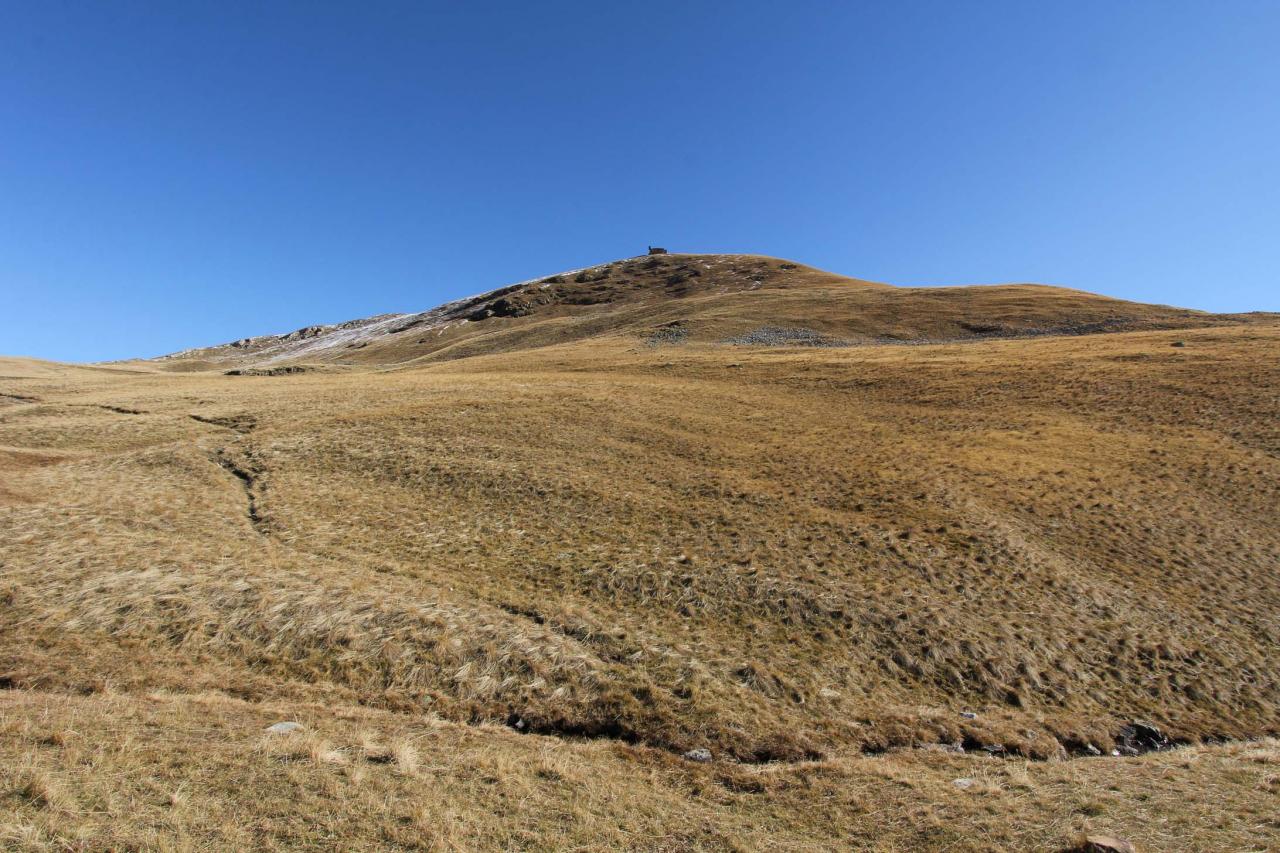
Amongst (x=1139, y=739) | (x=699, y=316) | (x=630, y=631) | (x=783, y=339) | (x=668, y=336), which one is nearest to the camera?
(x=1139, y=739)

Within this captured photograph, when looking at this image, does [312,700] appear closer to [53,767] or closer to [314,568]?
[53,767]

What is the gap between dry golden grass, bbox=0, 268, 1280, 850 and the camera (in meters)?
8.81

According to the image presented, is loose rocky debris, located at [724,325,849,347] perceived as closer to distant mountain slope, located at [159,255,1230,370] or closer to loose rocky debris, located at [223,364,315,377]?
distant mountain slope, located at [159,255,1230,370]

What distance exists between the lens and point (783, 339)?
74125 mm

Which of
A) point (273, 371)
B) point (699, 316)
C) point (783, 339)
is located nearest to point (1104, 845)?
point (783, 339)

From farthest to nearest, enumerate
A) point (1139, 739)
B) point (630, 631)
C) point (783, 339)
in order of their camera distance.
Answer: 1. point (783, 339)
2. point (630, 631)
3. point (1139, 739)

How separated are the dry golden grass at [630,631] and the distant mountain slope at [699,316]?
43860 mm

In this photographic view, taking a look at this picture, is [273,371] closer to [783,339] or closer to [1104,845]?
[783,339]

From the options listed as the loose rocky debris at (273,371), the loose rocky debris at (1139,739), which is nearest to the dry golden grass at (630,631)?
the loose rocky debris at (1139,739)

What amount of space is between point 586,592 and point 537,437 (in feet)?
55.3

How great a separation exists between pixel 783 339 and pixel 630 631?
64217 mm

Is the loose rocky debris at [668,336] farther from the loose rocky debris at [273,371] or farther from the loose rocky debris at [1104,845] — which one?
the loose rocky debris at [1104,845]

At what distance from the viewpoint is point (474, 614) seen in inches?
607

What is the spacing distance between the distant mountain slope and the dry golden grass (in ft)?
144
